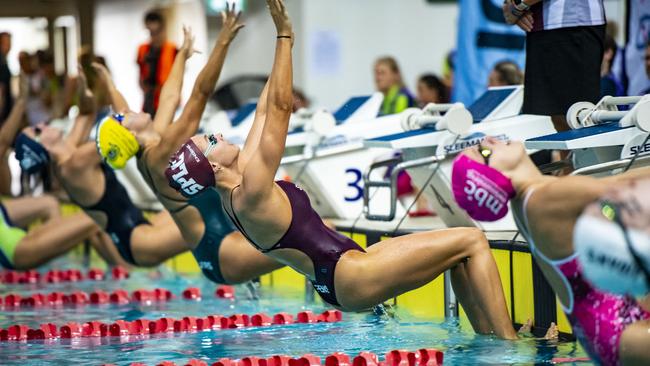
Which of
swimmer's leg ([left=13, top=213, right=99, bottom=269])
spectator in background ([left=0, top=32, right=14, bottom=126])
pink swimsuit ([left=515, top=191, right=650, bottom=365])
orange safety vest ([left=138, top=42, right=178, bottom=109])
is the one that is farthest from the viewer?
spectator in background ([left=0, top=32, right=14, bottom=126])

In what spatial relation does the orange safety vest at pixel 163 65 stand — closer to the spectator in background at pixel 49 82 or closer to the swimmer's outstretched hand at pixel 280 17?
the spectator in background at pixel 49 82

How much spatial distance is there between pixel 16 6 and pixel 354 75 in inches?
408

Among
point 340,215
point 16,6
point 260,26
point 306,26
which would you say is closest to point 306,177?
point 340,215

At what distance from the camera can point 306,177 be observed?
779cm

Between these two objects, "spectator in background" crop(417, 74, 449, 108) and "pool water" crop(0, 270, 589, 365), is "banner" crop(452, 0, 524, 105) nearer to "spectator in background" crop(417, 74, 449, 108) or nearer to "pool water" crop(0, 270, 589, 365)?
"spectator in background" crop(417, 74, 449, 108)

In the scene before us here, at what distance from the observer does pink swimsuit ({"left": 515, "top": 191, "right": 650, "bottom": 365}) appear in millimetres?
3877

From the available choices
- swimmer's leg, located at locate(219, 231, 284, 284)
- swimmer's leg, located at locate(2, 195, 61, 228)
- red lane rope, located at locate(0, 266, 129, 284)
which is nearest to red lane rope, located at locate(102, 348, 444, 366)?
swimmer's leg, located at locate(219, 231, 284, 284)

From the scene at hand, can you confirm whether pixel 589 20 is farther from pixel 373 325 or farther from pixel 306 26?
pixel 306 26

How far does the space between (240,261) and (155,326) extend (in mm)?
542

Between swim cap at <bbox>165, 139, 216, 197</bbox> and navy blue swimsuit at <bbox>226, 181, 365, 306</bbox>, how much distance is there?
1.19 ft

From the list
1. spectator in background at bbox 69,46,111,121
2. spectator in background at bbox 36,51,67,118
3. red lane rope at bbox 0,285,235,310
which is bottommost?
red lane rope at bbox 0,285,235,310

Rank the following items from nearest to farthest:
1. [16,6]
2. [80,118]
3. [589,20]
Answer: [589,20], [80,118], [16,6]

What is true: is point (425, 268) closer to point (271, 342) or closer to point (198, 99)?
point (271, 342)

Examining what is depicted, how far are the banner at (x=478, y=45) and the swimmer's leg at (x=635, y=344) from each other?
5.09m
